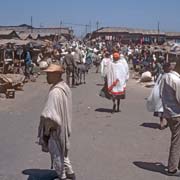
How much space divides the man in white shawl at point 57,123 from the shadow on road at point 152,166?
5.33 ft

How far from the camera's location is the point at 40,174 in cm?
743

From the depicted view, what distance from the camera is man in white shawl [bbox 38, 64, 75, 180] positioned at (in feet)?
21.5

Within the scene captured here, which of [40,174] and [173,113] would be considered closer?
[40,174]

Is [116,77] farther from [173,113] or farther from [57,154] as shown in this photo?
[57,154]

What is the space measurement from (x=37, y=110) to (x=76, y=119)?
2235mm

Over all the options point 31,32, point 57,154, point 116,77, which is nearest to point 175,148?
point 57,154

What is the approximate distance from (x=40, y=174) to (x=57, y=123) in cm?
125

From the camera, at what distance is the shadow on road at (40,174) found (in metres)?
7.20

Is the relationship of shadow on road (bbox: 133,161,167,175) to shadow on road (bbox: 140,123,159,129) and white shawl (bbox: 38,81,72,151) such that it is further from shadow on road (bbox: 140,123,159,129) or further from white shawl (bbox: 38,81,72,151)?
shadow on road (bbox: 140,123,159,129)

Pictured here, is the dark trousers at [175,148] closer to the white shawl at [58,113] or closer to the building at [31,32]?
the white shawl at [58,113]

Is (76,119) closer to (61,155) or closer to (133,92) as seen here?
(61,155)

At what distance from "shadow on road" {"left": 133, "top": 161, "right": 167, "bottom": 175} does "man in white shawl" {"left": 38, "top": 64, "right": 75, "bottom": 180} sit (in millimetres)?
1626

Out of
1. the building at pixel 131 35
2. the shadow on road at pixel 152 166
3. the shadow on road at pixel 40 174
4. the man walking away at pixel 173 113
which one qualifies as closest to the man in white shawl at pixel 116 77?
the shadow on road at pixel 152 166

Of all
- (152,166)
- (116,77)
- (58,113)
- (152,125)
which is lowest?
(152,125)
